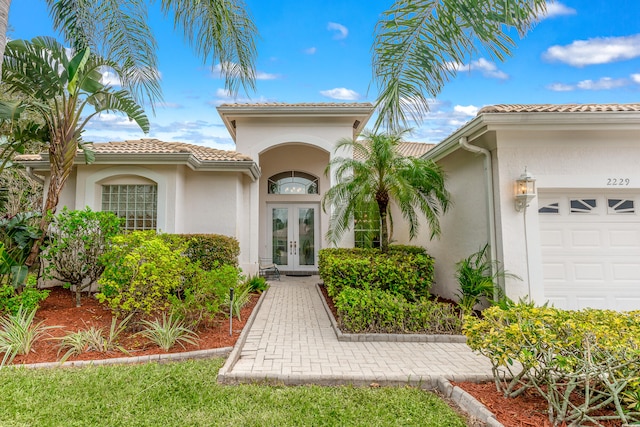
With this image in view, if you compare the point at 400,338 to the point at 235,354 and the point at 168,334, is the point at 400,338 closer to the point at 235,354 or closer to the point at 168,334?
the point at 235,354

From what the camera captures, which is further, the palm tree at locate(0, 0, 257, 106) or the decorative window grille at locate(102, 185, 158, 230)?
the decorative window grille at locate(102, 185, 158, 230)

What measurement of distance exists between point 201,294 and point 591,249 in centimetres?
909

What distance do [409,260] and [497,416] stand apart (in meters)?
4.51

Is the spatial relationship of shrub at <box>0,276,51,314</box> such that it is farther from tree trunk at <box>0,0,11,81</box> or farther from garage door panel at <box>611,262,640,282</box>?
garage door panel at <box>611,262,640,282</box>

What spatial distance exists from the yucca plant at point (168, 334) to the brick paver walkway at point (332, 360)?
3.48 feet

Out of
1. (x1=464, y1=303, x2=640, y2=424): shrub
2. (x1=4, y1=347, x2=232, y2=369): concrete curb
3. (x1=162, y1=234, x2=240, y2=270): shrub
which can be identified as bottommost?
(x1=4, y1=347, x2=232, y2=369): concrete curb

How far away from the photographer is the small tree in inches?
299

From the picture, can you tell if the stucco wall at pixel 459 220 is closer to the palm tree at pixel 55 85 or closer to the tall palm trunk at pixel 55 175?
the palm tree at pixel 55 85

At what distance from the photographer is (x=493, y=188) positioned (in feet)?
25.6

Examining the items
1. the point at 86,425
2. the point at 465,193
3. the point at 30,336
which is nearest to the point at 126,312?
the point at 30,336

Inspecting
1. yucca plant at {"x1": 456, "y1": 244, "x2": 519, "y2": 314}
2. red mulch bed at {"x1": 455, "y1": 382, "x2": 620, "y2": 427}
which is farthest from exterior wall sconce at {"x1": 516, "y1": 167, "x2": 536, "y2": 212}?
red mulch bed at {"x1": 455, "y1": 382, "x2": 620, "y2": 427}

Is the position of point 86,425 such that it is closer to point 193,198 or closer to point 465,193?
point 193,198

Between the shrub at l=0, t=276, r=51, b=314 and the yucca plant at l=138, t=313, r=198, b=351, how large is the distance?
2.68 m

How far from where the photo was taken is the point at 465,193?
30.0 ft
